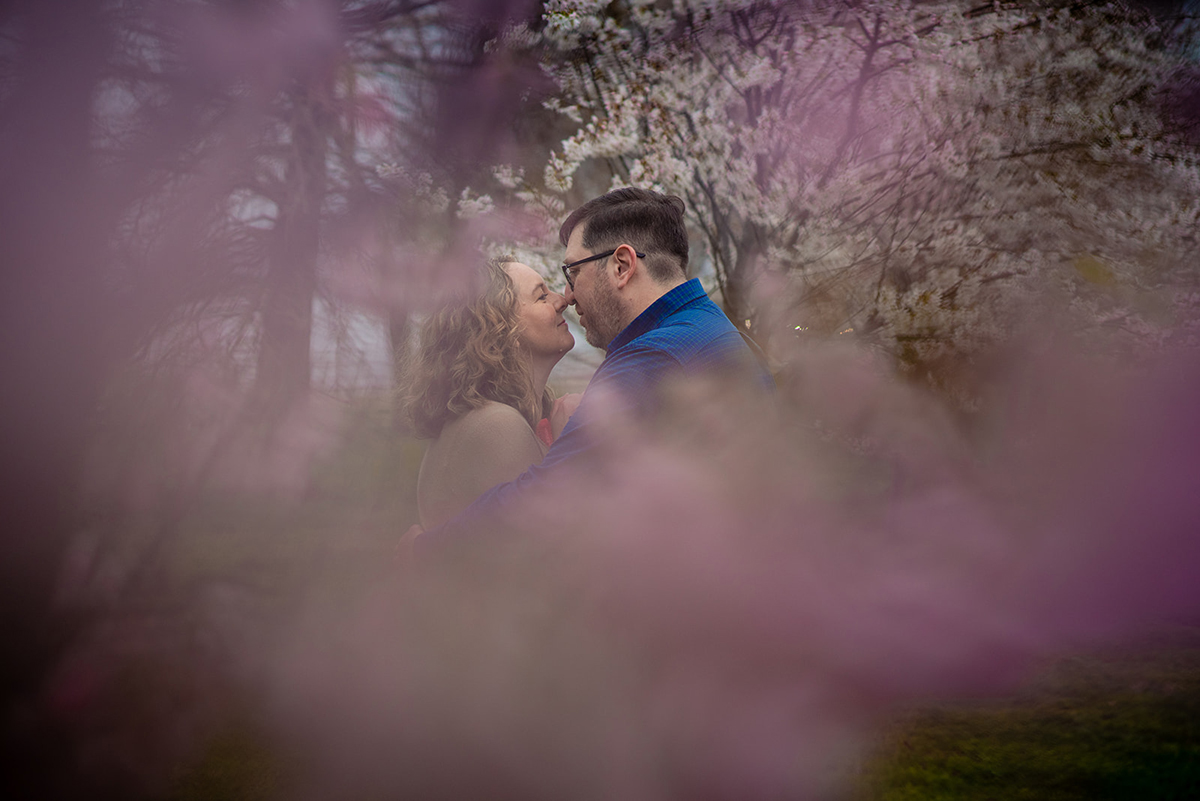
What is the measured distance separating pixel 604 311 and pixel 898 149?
2.68 ft

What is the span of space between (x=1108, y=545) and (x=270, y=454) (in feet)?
5.41

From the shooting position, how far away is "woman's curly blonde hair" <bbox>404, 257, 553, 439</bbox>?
1.60 meters

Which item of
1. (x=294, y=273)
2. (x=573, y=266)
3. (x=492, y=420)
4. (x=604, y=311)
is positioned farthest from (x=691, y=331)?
(x=294, y=273)

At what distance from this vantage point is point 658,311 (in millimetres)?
1494

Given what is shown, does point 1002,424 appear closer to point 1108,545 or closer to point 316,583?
point 1108,545

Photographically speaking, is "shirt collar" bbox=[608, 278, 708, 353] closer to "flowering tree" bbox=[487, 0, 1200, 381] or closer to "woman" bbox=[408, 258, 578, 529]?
"flowering tree" bbox=[487, 0, 1200, 381]

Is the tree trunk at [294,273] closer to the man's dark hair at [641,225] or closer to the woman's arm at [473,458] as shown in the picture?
the woman's arm at [473,458]

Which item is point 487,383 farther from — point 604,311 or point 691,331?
point 691,331

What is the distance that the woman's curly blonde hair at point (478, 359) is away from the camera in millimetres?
1597

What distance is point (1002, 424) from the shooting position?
48.6 inches

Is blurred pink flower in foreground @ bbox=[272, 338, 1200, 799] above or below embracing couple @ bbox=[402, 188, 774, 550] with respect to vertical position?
below

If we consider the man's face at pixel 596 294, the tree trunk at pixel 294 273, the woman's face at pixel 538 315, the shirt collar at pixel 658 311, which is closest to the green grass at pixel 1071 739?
the shirt collar at pixel 658 311

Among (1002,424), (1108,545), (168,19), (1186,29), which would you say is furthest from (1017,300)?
(168,19)

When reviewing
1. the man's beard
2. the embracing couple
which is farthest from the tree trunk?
the man's beard
